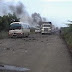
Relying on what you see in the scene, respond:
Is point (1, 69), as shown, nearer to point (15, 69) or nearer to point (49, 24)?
point (15, 69)

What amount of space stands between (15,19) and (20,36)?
88.3ft

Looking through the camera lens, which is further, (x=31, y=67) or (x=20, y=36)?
(x=20, y=36)

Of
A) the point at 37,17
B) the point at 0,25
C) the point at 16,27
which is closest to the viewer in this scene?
the point at 16,27

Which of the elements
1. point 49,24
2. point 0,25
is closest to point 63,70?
point 0,25

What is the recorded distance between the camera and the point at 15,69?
1151 cm

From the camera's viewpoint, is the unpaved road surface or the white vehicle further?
the white vehicle

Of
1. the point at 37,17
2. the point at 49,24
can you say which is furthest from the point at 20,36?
the point at 37,17

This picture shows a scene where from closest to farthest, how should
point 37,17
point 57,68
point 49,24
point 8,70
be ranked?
point 8,70 → point 57,68 → point 49,24 → point 37,17

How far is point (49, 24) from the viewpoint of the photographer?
2571 inches

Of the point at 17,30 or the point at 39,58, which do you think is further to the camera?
the point at 17,30

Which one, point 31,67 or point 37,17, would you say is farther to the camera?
point 37,17

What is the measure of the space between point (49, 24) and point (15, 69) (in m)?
54.1

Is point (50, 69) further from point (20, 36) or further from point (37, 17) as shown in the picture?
point (37, 17)

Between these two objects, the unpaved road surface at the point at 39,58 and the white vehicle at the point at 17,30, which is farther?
the white vehicle at the point at 17,30
